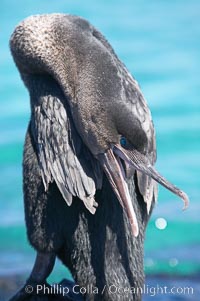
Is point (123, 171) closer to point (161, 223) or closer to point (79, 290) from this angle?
point (79, 290)

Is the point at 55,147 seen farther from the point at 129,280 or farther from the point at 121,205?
the point at 129,280

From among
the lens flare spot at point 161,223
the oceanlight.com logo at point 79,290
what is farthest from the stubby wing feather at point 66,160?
the lens flare spot at point 161,223

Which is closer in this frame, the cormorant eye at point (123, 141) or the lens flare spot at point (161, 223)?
the cormorant eye at point (123, 141)

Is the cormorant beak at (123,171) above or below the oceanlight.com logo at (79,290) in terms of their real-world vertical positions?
above

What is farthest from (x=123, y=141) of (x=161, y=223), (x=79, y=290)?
(x=161, y=223)

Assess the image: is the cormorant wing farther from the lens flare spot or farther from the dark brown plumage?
the lens flare spot

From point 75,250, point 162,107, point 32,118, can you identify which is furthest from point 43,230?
point 162,107

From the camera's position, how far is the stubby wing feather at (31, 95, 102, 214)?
385cm

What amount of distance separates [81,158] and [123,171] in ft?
0.54

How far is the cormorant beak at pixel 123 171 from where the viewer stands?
12.0 feet

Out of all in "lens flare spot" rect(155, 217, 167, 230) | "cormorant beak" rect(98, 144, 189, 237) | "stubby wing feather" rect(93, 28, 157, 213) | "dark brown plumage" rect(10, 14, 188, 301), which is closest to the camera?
"cormorant beak" rect(98, 144, 189, 237)

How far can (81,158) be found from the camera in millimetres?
3881

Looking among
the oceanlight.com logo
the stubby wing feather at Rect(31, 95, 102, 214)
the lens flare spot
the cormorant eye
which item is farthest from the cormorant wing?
the lens flare spot

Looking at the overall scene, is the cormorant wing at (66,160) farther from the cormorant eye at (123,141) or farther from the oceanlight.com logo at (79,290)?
the oceanlight.com logo at (79,290)
